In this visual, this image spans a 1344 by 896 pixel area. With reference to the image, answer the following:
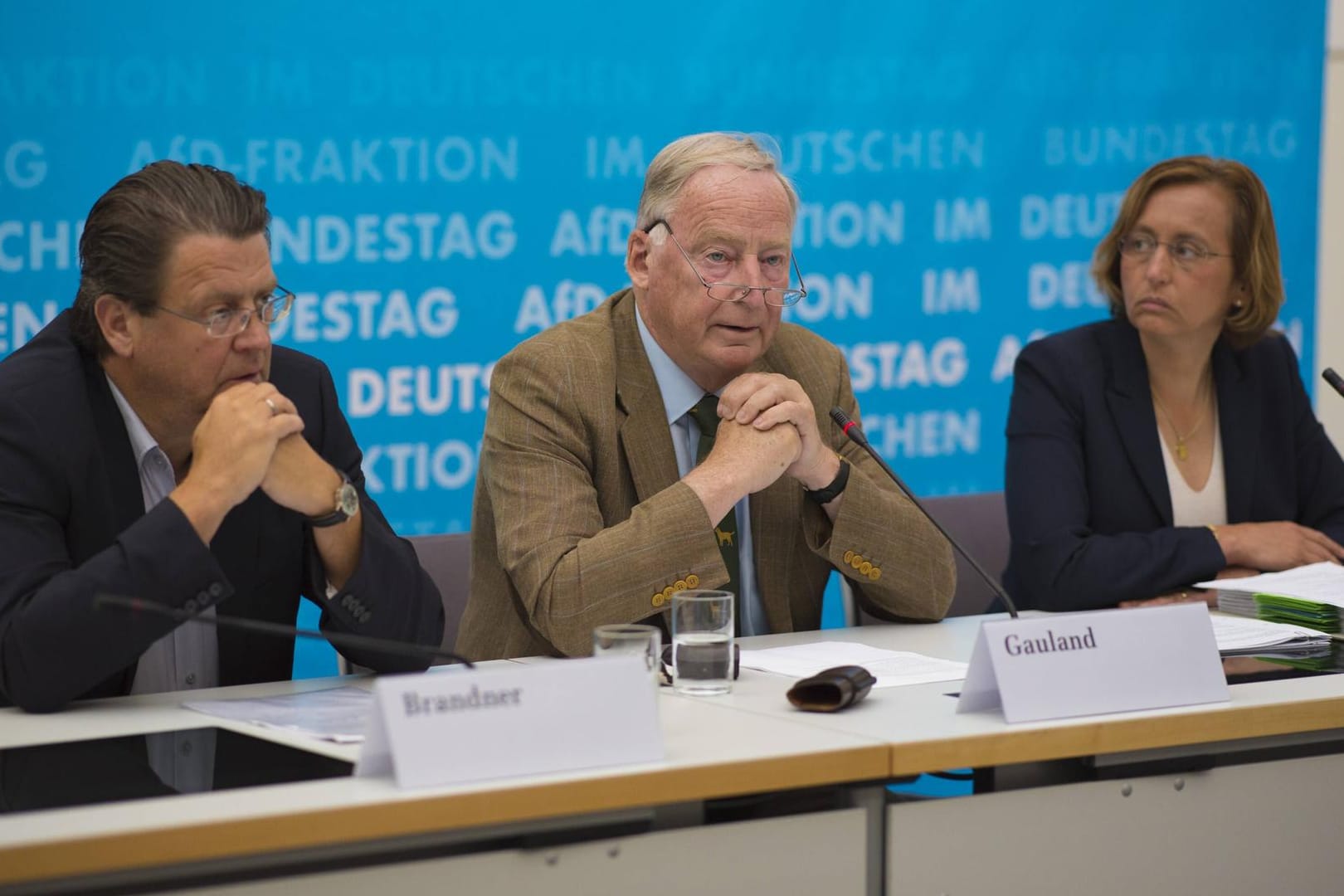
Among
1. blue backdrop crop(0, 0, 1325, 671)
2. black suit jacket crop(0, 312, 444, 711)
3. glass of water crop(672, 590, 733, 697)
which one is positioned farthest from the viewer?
blue backdrop crop(0, 0, 1325, 671)

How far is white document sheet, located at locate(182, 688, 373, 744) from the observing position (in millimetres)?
1816

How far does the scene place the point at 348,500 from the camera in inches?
86.3

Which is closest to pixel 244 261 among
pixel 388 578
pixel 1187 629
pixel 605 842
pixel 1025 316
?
pixel 388 578

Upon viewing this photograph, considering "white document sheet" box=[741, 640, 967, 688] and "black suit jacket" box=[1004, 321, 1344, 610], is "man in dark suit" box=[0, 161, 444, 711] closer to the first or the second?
"white document sheet" box=[741, 640, 967, 688]

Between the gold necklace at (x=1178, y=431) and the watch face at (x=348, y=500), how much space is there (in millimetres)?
1755

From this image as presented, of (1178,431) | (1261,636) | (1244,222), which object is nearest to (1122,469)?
(1178,431)

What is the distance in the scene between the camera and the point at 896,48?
4.38 m

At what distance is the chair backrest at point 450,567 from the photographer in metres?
2.79

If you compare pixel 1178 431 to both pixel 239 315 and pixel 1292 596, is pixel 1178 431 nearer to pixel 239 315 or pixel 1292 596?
pixel 1292 596

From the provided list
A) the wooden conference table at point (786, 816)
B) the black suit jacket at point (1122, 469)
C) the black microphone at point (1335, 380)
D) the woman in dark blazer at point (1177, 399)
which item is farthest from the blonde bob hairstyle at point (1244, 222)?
the wooden conference table at point (786, 816)

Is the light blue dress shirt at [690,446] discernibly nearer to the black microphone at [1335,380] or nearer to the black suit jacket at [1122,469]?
the black suit jacket at [1122,469]

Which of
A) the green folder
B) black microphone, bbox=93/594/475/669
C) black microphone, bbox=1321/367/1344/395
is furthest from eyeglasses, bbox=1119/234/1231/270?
black microphone, bbox=93/594/475/669

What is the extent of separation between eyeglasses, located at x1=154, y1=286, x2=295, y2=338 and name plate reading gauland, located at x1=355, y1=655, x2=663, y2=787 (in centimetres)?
77

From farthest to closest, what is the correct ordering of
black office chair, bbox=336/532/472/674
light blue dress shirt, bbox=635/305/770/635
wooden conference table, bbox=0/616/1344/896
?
black office chair, bbox=336/532/472/674 < light blue dress shirt, bbox=635/305/770/635 < wooden conference table, bbox=0/616/1344/896
